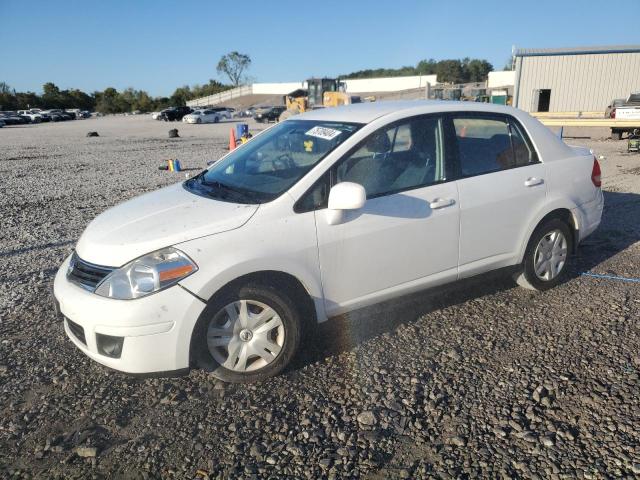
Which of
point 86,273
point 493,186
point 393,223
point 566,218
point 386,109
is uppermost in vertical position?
point 386,109

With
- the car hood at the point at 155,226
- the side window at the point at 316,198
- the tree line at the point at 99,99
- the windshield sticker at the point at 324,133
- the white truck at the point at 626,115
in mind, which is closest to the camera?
the car hood at the point at 155,226

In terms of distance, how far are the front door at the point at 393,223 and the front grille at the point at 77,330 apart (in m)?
1.52

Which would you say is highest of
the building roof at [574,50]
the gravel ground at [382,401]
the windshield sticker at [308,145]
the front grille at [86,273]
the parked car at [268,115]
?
the building roof at [574,50]

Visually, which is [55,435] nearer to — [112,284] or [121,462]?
[121,462]

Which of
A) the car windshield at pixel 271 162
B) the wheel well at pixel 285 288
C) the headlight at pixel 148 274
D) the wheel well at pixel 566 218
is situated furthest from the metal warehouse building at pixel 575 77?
the headlight at pixel 148 274

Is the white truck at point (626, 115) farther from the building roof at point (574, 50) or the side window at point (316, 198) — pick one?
the side window at point (316, 198)

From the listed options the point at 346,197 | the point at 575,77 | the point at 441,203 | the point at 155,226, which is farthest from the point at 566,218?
the point at 575,77

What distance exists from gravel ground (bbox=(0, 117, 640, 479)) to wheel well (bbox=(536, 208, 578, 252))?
47cm

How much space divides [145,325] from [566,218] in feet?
12.3

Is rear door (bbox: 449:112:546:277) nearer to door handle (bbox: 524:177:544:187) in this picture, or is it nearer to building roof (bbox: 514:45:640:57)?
door handle (bbox: 524:177:544:187)

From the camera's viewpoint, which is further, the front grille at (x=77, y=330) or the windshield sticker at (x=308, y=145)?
the windshield sticker at (x=308, y=145)

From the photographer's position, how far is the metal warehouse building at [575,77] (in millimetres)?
26266

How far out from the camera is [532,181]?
419 cm

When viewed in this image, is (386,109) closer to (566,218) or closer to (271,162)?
(271,162)
